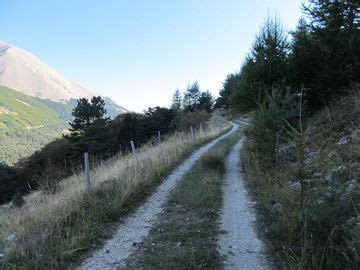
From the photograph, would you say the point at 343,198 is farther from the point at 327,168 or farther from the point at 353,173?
the point at 327,168

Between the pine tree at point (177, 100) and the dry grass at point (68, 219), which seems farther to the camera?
the pine tree at point (177, 100)

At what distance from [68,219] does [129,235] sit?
1.33 meters

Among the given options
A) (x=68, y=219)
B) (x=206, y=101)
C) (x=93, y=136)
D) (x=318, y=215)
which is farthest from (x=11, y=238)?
(x=206, y=101)

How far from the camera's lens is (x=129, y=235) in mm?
6629

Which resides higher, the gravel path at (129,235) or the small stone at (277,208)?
the small stone at (277,208)

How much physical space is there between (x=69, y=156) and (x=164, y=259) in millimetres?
51065

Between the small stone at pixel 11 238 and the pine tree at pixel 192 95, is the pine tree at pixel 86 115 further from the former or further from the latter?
the small stone at pixel 11 238

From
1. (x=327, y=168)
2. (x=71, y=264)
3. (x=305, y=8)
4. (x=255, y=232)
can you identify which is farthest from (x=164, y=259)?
(x=305, y=8)

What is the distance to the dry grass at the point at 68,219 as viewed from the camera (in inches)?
207

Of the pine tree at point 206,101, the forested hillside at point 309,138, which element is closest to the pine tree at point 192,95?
the pine tree at point 206,101

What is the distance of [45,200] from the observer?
7.96 m

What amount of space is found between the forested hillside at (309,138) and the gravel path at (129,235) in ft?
8.28

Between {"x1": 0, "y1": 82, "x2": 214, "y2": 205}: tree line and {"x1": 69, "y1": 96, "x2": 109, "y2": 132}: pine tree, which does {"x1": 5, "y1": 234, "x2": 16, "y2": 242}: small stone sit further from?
{"x1": 69, "y1": 96, "x2": 109, "y2": 132}: pine tree

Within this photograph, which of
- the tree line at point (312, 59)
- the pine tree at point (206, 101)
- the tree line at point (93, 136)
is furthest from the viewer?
the pine tree at point (206, 101)
